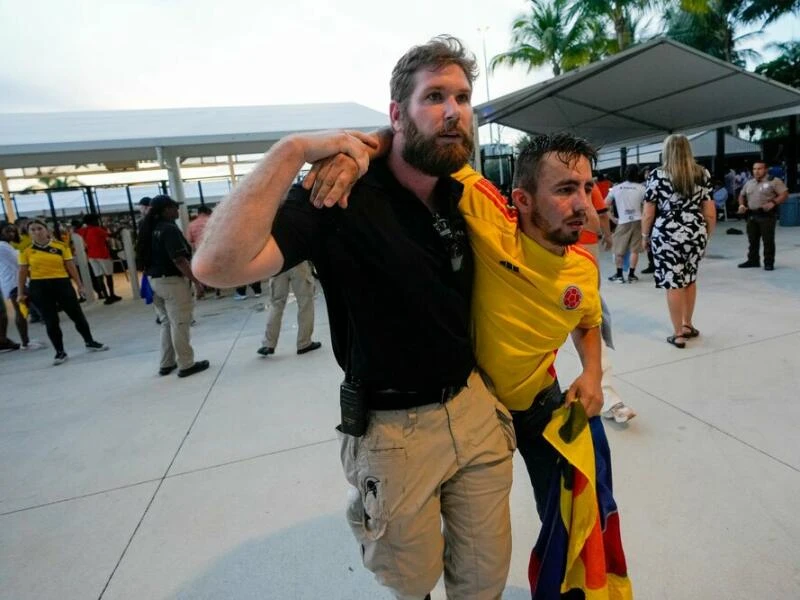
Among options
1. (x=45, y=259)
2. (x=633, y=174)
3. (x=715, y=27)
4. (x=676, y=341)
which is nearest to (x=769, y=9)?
(x=715, y=27)

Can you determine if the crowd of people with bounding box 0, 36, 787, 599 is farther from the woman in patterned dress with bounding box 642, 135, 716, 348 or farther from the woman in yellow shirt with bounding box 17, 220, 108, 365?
the woman in yellow shirt with bounding box 17, 220, 108, 365

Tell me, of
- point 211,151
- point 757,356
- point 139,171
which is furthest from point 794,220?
point 139,171

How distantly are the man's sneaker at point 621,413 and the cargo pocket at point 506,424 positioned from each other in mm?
1789

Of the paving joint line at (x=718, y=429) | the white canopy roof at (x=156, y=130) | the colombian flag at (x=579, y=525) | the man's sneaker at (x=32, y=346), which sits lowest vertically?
the paving joint line at (x=718, y=429)

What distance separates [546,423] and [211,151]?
9156mm

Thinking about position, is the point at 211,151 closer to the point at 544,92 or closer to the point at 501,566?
the point at 544,92

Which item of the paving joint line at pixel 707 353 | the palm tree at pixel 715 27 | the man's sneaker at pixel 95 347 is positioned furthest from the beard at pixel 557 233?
the palm tree at pixel 715 27

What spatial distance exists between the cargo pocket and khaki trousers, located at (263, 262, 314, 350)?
3.72 m

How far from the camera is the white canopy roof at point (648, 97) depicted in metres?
7.93

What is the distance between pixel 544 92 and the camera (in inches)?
351

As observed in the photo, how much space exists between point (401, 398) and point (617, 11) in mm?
20509

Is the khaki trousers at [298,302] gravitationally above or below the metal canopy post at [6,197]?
below

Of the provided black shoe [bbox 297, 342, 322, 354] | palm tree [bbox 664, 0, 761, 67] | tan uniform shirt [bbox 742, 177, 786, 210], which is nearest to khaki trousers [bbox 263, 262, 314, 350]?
black shoe [bbox 297, 342, 322, 354]

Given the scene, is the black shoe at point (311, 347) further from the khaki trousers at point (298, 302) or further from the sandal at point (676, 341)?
the sandal at point (676, 341)
